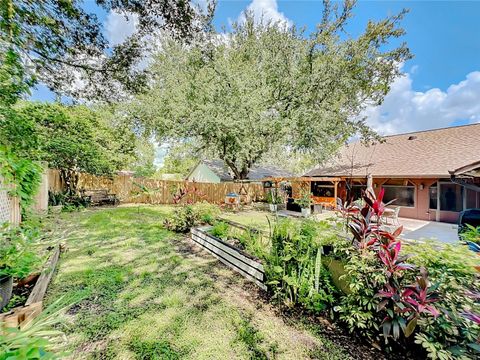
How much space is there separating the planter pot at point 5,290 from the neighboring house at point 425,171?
34.8 feet

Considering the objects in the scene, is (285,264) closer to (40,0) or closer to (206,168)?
(40,0)

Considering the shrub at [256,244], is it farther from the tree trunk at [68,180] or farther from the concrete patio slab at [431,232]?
the tree trunk at [68,180]

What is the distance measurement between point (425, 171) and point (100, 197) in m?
17.1

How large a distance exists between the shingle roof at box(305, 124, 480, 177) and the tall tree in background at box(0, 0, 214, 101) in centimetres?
828

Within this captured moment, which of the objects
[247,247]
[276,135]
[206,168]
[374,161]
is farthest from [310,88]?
[206,168]

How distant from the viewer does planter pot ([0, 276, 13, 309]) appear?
2072 mm

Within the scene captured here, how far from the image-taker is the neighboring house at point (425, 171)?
9797 mm

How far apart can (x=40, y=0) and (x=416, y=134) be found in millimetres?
18529

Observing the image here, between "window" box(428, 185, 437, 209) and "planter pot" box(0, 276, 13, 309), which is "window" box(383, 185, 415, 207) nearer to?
"window" box(428, 185, 437, 209)

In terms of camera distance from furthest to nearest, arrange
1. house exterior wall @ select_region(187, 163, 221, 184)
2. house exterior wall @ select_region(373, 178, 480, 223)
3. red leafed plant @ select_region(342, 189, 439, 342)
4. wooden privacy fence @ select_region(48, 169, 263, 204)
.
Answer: house exterior wall @ select_region(187, 163, 221, 184) < wooden privacy fence @ select_region(48, 169, 263, 204) < house exterior wall @ select_region(373, 178, 480, 223) < red leafed plant @ select_region(342, 189, 439, 342)

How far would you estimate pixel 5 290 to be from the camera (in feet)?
7.06

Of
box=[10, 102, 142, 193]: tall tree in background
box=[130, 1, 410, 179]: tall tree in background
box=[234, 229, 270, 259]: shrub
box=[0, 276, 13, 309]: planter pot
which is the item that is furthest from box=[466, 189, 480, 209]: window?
box=[10, 102, 142, 193]: tall tree in background

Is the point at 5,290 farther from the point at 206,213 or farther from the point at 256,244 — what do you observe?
the point at 206,213

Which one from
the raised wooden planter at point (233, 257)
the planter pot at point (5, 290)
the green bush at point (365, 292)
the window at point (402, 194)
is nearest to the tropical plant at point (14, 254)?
the planter pot at point (5, 290)
